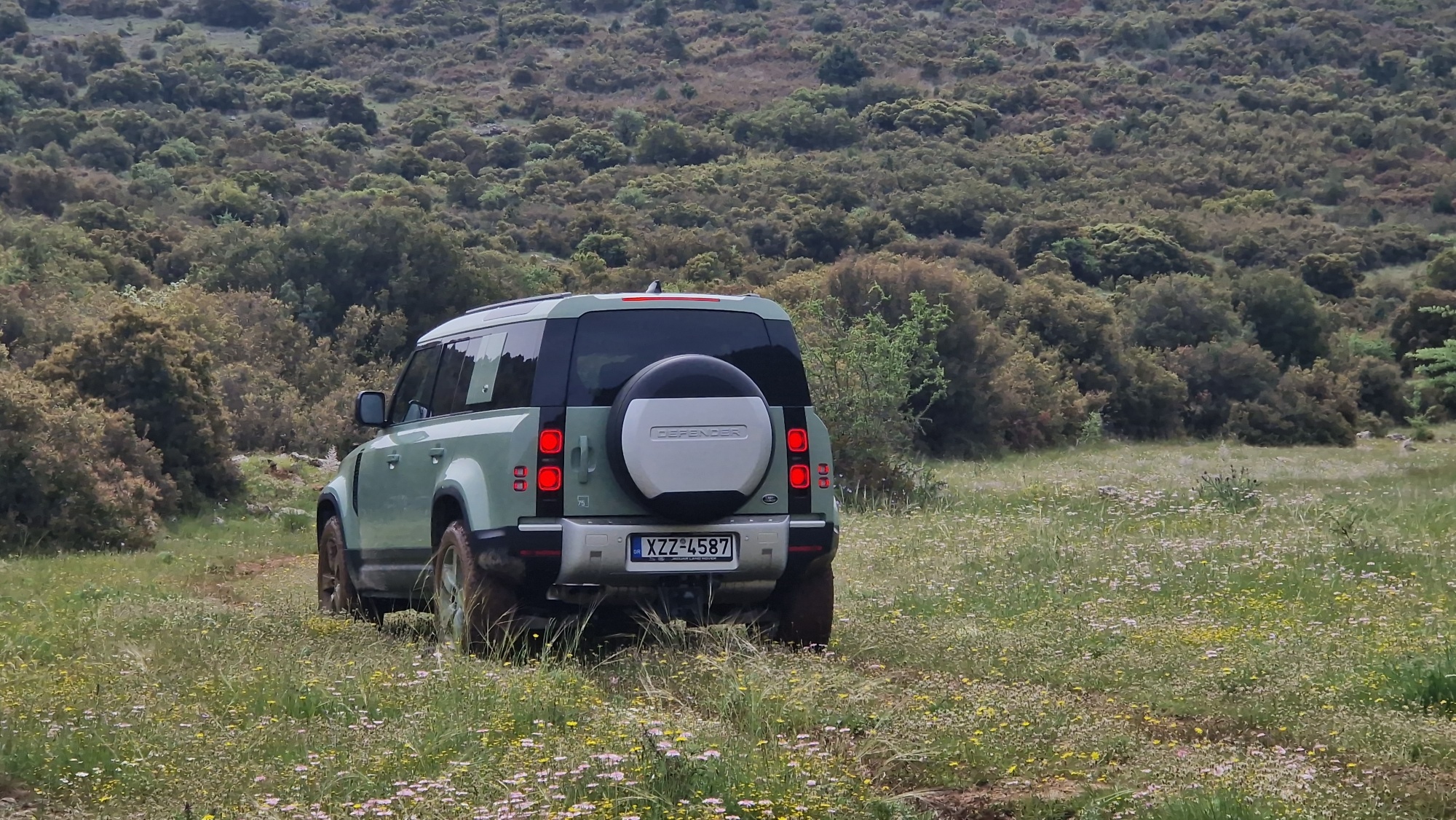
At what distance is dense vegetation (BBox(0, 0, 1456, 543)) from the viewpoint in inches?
1255

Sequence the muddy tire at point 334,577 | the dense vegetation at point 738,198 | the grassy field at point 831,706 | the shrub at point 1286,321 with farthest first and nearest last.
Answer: the shrub at point 1286,321, the dense vegetation at point 738,198, the muddy tire at point 334,577, the grassy field at point 831,706

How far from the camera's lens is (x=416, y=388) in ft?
31.9

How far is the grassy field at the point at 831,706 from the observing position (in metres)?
4.90

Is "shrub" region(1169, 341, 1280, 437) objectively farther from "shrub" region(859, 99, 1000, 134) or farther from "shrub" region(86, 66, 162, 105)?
"shrub" region(86, 66, 162, 105)

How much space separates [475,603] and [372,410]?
2.64 metres

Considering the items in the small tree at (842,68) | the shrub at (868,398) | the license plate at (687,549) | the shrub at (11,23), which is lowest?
the shrub at (868,398)

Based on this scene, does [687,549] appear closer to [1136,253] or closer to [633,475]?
[633,475]

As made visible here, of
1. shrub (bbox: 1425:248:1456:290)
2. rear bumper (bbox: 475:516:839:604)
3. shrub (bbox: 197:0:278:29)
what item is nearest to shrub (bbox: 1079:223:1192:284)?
shrub (bbox: 1425:248:1456:290)

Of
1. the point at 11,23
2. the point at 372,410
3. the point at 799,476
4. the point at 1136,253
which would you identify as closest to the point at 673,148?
the point at 1136,253

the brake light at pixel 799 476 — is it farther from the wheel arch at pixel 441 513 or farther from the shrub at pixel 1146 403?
the shrub at pixel 1146 403

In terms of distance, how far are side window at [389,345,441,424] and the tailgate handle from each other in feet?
6.52

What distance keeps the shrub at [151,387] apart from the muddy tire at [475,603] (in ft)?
42.2

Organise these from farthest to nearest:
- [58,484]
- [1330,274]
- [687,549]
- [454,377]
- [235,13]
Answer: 1. [235,13]
2. [1330,274]
3. [58,484]
4. [454,377]
5. [687,549]

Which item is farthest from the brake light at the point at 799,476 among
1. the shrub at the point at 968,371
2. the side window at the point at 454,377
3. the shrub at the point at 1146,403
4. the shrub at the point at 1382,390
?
the shrub at the point at 1382,390
